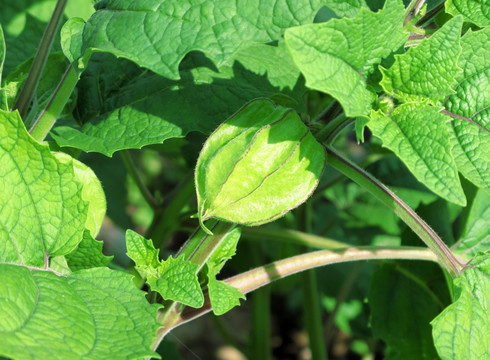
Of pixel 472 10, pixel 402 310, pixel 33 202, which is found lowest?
pixel 402 310

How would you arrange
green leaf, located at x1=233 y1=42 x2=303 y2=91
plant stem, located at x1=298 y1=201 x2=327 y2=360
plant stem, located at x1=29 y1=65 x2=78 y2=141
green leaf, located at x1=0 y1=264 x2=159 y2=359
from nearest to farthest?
1. green leaf, located at x1=0 y1=264 x2=159 y2=359
2. plant stem, located at x1=29 y1=65 x2=78 y2=141
3. green leaf, located at x1=233 y1=42 x2=303 y2=91
4. plant stem, located at x1=298 y1=201 x2=327 y2=360

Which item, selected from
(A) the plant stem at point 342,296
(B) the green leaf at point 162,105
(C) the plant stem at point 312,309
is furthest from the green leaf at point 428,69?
(A) the plant stem at point 342,296

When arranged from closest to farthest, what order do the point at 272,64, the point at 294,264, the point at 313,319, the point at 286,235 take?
the point at 294,264
the point at 272,64
the point at 286,235
the point at 313,319

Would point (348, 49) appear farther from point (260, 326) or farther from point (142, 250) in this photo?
point (260, 326)

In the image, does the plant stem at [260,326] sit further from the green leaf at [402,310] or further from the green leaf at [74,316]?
the green leaf at [74,316]

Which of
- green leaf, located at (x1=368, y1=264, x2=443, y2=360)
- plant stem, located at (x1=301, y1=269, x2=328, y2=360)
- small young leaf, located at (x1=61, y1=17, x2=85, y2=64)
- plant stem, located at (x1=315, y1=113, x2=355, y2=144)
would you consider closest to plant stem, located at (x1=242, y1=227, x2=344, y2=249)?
green leaf, located at (x1=368, y1=264, x2=443, y2=360)

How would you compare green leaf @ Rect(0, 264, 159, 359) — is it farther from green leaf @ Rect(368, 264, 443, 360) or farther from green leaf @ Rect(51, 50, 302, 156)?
green leaf @ Rect(368, 264, 443, 360)

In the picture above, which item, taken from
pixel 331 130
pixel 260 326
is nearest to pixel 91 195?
pixel 331 130

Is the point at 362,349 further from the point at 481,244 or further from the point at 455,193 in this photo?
the point at 455,193
